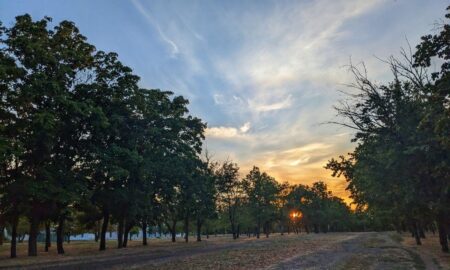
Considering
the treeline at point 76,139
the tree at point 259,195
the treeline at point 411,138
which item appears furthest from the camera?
the tree at point 259,195

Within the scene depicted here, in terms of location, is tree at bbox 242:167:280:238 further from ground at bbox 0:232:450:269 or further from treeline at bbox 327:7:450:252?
treeline at bbox 327:7:450:252

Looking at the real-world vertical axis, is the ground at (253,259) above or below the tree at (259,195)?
below

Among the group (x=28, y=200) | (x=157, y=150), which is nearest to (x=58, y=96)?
(x=28, y=200)

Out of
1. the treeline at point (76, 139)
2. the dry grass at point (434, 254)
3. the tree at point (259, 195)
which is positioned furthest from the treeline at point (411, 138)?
the tree at point (259, 195)

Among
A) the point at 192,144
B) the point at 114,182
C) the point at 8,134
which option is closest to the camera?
the point at 8,134

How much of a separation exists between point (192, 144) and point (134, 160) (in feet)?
81.5

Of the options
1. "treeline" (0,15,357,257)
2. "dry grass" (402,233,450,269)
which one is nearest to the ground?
"dry grass" (402,233,450,269)

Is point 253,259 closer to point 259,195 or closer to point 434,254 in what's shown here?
point 434,254

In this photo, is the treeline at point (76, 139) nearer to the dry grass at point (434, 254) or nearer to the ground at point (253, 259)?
the ground at point (253, 259)

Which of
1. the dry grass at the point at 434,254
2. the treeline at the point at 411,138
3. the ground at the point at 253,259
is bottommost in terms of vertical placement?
the dry grass at the point at 434,254

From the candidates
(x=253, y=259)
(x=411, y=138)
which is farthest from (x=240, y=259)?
(x=411, y=138)

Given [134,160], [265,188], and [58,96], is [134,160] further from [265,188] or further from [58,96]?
[265,188]

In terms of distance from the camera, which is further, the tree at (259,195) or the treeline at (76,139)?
the tree at (259,195)

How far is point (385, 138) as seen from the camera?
25.7 meters
